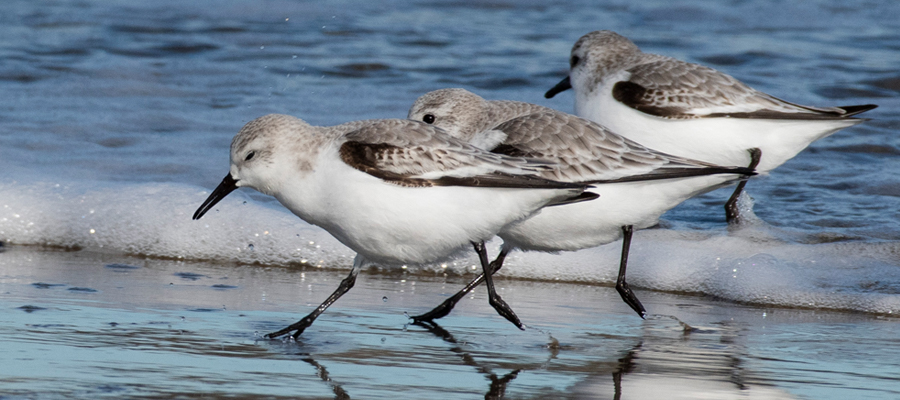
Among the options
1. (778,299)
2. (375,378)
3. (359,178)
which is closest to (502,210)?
(359,178)

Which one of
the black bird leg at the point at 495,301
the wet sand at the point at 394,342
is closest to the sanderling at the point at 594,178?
the black bird leg at the point at 495,301

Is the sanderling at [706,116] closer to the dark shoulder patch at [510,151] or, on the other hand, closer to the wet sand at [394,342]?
the wet sand at [394,342]

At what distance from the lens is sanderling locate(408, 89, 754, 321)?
17.9 feet

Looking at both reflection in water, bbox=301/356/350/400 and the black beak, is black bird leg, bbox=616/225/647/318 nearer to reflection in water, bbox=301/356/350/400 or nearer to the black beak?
reflection in water, bbox=301/356/350/400

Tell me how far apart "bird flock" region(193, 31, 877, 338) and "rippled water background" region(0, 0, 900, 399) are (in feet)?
1.44

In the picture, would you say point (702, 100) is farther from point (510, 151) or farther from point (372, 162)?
point (372, 162)

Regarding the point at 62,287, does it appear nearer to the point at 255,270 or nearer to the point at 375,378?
the point at 255,270

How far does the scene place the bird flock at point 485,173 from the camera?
15.5 feet

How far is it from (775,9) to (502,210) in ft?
44.8

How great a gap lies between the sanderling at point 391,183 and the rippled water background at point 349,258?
1.71 ft

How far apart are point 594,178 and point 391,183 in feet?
3.98

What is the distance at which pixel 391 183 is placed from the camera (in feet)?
15.4

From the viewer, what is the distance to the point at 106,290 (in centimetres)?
598

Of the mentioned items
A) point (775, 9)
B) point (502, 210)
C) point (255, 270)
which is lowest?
point (255, 270)
